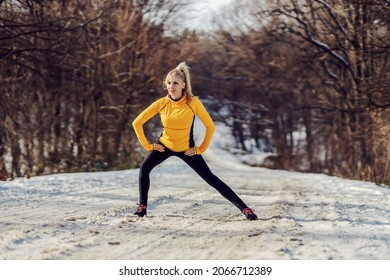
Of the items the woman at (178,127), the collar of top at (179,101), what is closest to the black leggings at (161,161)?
the woman at (178,127)

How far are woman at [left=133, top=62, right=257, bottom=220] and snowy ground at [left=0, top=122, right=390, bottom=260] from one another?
1.54 feet

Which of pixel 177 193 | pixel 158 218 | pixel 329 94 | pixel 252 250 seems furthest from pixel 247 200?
pixel 329 94

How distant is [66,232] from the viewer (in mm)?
5156

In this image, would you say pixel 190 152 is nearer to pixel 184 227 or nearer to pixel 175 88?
pixel 175 88

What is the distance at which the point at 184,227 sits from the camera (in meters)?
5.65

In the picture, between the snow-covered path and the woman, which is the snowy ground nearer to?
the snow-covered path

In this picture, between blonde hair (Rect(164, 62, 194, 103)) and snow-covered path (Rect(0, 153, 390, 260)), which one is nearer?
snow-covered path (Rect(0, 153, 390, 260))

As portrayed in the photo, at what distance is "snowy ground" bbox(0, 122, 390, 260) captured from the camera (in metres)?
4.48

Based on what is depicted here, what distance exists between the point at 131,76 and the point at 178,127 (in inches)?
684

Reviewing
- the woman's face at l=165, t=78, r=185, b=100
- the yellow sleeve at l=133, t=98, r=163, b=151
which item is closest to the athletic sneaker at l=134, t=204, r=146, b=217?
the yellow sleeve at l=133, t=98, r=163, b=151

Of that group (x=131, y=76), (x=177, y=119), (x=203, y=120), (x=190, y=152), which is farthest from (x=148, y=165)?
(x=131, y=76)

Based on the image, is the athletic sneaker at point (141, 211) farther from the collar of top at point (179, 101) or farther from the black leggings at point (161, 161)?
the collar of top at point (179, 101)
